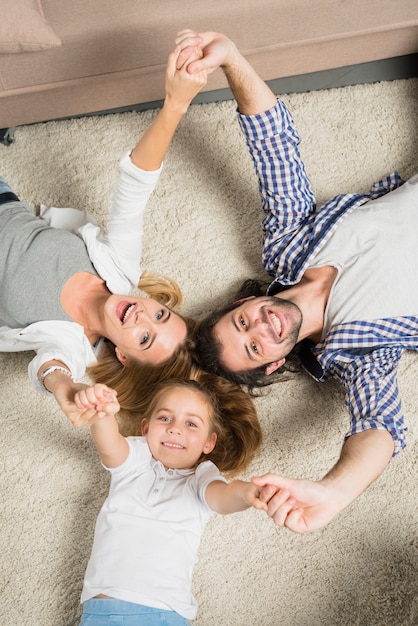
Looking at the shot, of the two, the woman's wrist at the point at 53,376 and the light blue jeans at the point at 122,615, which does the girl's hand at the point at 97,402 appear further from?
the light blue jeans at the point at 122,615

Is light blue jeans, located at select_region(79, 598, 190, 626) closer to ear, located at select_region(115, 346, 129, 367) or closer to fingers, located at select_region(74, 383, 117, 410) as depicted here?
fingers, located at select_region(74, 383, 117, 410)

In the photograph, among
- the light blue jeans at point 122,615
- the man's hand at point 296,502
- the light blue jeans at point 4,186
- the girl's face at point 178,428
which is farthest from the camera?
the light blue jeans at point 4,186

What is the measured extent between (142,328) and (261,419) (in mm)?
508

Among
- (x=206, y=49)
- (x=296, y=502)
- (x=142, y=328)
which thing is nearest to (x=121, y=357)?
(x=142, y=328)

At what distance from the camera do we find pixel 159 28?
199 cm

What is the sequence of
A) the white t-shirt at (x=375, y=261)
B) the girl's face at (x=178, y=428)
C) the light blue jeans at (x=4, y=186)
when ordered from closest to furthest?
the girl's face at (x=178, y=428) → the white t-shirt at (x=375, y=261) → the light blue jeans at (x=4, y=186)

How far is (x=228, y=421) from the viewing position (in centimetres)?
199

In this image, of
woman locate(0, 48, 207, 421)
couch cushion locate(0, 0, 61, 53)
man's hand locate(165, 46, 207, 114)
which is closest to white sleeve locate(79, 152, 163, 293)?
woman locate(0, 48, 207, 421)

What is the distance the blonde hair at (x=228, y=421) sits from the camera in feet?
6.34

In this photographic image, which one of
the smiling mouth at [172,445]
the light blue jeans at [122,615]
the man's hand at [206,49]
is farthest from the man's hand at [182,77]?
the light blue jeans at [122,615]

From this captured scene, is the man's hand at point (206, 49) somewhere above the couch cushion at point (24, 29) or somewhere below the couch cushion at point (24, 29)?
below

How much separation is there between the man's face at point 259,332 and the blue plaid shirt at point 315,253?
137mm

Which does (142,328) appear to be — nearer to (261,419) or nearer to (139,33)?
(261,419)

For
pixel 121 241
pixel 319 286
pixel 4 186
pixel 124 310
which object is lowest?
pixel 319 286
